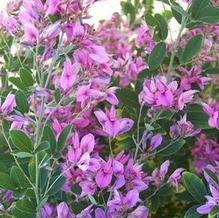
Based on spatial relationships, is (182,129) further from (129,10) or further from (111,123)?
(129,10)

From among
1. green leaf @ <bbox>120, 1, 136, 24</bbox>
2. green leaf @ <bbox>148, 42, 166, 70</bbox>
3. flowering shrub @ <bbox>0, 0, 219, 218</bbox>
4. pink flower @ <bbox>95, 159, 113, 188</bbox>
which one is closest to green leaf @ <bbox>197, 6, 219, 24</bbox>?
flowering shrub @ <bbox>0, 0, 219, 218</bbox>

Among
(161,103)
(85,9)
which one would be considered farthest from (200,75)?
(85,9)

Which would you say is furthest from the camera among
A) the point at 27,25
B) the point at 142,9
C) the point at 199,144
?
the point at 142,9

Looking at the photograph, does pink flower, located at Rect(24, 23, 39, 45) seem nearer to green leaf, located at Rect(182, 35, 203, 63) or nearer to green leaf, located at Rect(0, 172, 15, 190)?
green leaf, located at Rect(0, 172, 15, 190)

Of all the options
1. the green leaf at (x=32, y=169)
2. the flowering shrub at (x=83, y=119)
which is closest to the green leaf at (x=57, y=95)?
the flowering shrub at (x=83, y=119)

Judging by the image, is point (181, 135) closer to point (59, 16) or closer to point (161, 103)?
point (161, 103)

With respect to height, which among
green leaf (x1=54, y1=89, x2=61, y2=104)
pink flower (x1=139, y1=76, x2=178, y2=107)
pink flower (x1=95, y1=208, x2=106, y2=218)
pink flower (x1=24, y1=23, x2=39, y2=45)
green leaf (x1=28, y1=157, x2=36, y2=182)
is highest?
pink flower (x1=24, y1=23, x2=39, y2=45)
